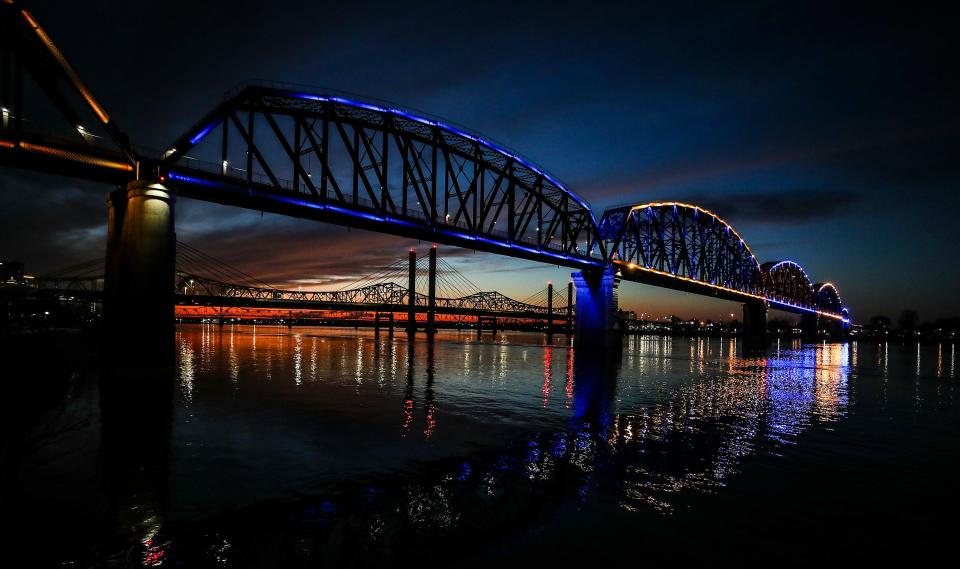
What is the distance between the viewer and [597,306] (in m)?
86.7

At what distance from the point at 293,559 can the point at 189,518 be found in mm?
3063

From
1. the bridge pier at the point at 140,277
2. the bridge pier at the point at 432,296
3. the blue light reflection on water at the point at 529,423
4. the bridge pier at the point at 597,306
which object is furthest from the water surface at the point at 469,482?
the bridge pier at the point at 432,296

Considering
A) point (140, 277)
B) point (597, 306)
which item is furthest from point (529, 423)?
point (597, 306)

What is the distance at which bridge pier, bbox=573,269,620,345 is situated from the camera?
83188 mm

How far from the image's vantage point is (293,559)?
8.70 m

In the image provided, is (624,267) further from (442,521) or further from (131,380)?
(442,521)

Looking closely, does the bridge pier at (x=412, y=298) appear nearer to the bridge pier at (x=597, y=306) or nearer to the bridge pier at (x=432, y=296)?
the bridge pier at (x=432, y=296)

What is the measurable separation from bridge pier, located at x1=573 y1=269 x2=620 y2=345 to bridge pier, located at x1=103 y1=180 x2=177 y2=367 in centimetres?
6103

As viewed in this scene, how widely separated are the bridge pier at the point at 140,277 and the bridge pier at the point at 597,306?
61.0 m

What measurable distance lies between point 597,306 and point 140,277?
66.4 m

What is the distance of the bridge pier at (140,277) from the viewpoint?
31703mm

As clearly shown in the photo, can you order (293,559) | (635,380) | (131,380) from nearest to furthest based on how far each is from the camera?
(293,559)
(131,380)
(635,380)

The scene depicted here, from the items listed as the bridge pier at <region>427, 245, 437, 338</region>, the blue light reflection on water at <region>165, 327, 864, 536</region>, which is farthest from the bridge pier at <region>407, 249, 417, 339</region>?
the blue light reflection on water at <region>165, 327, 864, 536</region>

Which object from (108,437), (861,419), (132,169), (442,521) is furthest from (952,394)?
(132,169)
